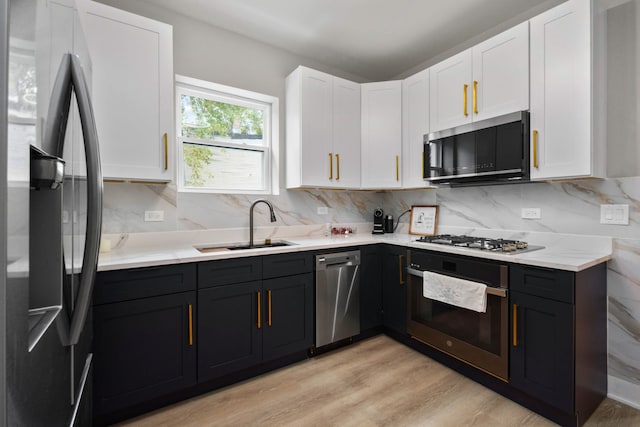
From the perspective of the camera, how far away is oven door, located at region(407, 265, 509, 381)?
192cm

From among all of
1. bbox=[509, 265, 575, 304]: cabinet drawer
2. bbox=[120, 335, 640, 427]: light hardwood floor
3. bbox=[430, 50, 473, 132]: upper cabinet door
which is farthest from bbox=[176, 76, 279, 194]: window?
bbox=[509, 265, 575, 304]: cabinet drawer

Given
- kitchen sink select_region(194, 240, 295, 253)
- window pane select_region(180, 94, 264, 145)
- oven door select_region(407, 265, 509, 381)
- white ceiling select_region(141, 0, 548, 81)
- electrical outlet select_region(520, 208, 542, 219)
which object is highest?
Result: white ceiling select_region(141, 0, 548, 81)

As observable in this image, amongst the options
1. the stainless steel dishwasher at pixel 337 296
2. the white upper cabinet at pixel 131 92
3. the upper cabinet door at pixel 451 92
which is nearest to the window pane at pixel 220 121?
the white upper cabinet at pixel 131 92

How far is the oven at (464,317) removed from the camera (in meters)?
1.92

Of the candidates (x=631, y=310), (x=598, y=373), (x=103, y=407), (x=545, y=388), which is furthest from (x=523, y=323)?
(x=103, y=407)

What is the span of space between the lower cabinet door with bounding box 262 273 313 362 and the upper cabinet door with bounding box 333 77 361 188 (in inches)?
44.4

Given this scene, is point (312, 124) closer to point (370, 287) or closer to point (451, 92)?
point (451, 92)

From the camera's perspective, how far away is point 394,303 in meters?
2.70

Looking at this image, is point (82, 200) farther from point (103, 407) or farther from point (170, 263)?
point (103, 407)

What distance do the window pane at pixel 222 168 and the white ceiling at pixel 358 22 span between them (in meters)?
1.07

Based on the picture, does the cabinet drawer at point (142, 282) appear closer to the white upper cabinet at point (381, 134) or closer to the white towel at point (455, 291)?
the white towel at point (455, 291)

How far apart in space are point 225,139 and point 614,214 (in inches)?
118

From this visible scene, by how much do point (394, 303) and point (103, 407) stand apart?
84.7 inches

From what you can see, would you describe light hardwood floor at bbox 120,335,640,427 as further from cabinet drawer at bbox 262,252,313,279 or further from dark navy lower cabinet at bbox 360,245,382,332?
cabinet drawer at bbox 262,252,313,279
